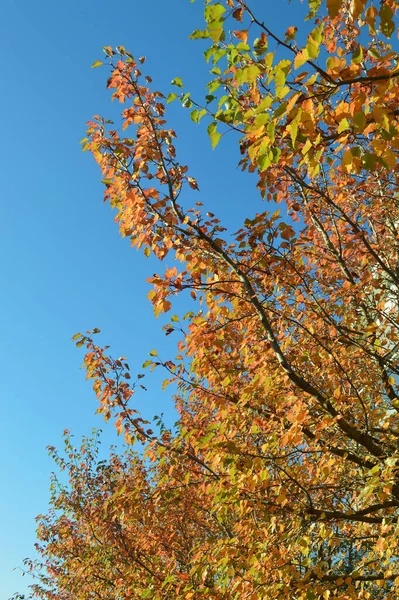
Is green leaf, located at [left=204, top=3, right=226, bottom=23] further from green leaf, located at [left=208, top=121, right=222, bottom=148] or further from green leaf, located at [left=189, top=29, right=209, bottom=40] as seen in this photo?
green leaf, located at [left=208, top=121, right=222, bottom=148]

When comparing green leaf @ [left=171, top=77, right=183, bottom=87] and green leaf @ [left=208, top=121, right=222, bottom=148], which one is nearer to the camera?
green leaf @ [left=208, top=121, right=222, bottom=148]

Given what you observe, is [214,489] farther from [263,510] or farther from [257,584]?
[257,584]

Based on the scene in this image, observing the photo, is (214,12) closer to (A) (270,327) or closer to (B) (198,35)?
(B) (198,35)

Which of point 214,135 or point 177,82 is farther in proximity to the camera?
point 177,82

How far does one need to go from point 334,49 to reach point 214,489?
→ 5.48m

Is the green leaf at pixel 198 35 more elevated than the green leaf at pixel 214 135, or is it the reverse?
the green leaf at pixel 198 35

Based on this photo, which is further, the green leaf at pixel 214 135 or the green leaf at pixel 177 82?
the green leaf at pixel 177 82

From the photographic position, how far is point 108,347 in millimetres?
6688

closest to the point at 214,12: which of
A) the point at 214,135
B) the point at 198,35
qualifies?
the point at 198,35

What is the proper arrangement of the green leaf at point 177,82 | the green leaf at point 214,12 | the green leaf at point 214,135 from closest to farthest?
the green leaf at point 214,12 < the green leaf at point 214,135 < the green leaf at point 177,82

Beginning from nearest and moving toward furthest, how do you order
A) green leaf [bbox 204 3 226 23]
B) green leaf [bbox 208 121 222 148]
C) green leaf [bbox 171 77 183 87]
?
green leaf [bbox 204 3 226 23], green leaf [bbox 208 121 222 148], green leaf [bbox 171 77 183 87]

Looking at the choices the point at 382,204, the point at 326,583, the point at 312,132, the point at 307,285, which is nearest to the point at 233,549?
the point at 326,583

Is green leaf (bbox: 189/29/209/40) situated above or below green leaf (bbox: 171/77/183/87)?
below

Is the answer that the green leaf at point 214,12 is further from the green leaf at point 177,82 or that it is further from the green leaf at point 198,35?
the green leaf at point 177,82
